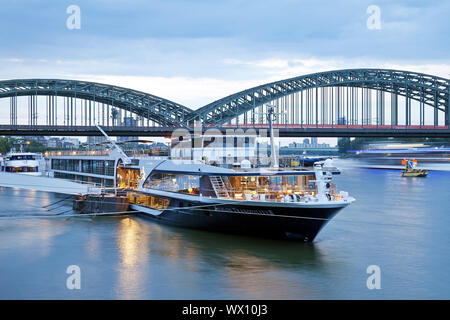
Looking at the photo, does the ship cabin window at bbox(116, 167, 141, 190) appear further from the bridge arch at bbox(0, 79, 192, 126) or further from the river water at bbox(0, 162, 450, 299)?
the bridge arch at bbox(0, 79, 192, 126)

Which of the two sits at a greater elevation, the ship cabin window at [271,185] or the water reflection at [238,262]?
the ship cabin window at [271,185]

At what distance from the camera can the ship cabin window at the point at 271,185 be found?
24.6 meters

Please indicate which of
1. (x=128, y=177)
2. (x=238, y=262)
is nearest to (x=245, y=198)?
(x=238, y=262)

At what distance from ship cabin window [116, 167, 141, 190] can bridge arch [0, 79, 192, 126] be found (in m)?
56.3

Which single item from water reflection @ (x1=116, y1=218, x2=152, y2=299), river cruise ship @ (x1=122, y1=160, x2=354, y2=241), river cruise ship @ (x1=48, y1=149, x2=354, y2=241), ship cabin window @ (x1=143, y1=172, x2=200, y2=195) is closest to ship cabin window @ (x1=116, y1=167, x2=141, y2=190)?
ship cabin window @ (x1=143, y1=172, x2=200, y2=195)

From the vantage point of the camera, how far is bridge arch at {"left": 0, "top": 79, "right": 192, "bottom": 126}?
284 ft

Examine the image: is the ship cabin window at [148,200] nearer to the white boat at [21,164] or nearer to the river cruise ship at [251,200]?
the river cruise ship at [251,200]

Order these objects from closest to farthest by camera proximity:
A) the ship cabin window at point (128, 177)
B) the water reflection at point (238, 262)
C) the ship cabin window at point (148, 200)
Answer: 1. the water reflection at point (238, 262)
2. the ship cabin window at point (148, 200)
3. the ship cabin window at point (128, 177)

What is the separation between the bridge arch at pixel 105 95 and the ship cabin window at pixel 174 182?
6281 centimetres

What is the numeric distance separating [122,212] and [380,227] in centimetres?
1651

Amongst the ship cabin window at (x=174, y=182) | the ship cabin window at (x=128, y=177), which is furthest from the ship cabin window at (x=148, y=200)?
the ship cabin window at (x=174, y=182)
